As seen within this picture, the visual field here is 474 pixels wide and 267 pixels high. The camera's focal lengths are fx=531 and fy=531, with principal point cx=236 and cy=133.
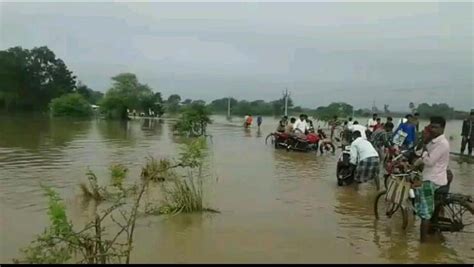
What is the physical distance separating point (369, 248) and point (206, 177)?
21.0 ft

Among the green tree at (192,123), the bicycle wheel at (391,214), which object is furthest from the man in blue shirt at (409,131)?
the green tree at (192,123)

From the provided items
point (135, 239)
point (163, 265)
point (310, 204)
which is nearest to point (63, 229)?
point (163, 265)

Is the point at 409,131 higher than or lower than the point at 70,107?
higher

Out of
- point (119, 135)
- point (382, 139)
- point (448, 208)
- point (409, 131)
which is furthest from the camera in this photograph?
point (119, 135)

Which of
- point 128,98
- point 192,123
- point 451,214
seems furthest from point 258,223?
point 128,98

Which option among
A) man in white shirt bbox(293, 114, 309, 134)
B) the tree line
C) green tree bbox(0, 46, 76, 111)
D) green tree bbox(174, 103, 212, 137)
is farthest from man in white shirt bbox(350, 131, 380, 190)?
green tree bbox(0, 46, 76, 111)

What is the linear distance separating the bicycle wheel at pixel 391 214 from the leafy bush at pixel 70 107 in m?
58.1

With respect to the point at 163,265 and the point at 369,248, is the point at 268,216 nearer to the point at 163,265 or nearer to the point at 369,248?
the point at 369,248

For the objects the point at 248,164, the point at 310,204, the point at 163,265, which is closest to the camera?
the point at 163,265

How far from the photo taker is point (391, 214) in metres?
8.16

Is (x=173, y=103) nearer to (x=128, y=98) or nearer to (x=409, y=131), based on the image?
(x=128, y=98)

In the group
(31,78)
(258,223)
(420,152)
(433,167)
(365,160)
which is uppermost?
(31,78)

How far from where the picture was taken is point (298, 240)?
685cm

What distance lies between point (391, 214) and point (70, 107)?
59164mm
